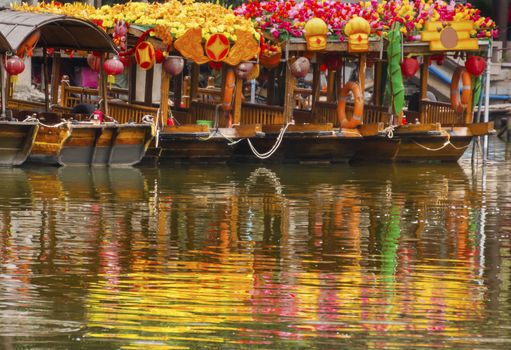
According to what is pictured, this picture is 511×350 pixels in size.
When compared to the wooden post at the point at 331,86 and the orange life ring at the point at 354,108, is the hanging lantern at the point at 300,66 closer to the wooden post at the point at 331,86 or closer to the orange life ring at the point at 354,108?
the orange life ring at the point at 354,108

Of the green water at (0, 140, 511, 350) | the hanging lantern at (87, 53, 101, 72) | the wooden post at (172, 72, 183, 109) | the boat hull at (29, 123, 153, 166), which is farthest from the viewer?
the wooden post at (172, 72, 183, 109)

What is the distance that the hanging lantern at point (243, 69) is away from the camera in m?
36.0

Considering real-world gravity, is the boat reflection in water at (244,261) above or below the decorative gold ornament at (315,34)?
below

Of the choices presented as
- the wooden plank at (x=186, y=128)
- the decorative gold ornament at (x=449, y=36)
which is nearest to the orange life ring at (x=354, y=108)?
the decorative gold ornament at (x=449, y=36)

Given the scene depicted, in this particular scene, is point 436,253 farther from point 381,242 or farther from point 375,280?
point 375,280

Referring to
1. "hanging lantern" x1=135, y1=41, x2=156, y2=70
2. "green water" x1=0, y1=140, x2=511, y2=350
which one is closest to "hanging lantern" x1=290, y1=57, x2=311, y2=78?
"hanging lantern" x1=135, y1=41, x2=156, y2=70

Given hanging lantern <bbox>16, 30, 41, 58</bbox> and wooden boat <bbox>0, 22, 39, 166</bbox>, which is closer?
wooden boat <bbox>0, 22, 39, 166</bbox>

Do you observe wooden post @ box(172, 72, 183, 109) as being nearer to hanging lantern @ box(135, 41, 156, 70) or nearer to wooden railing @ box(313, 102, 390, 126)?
wooden railing @ box(313, 102, 390, 126)

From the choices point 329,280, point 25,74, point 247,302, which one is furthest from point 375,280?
point 25,74

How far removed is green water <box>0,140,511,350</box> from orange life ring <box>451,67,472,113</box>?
23.1 feet

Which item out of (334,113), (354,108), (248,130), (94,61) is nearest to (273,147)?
(248,130)

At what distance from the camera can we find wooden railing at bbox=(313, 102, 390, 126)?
38.9m

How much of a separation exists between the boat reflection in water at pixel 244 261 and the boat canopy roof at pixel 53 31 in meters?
3.29

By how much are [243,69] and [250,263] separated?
17.5m
